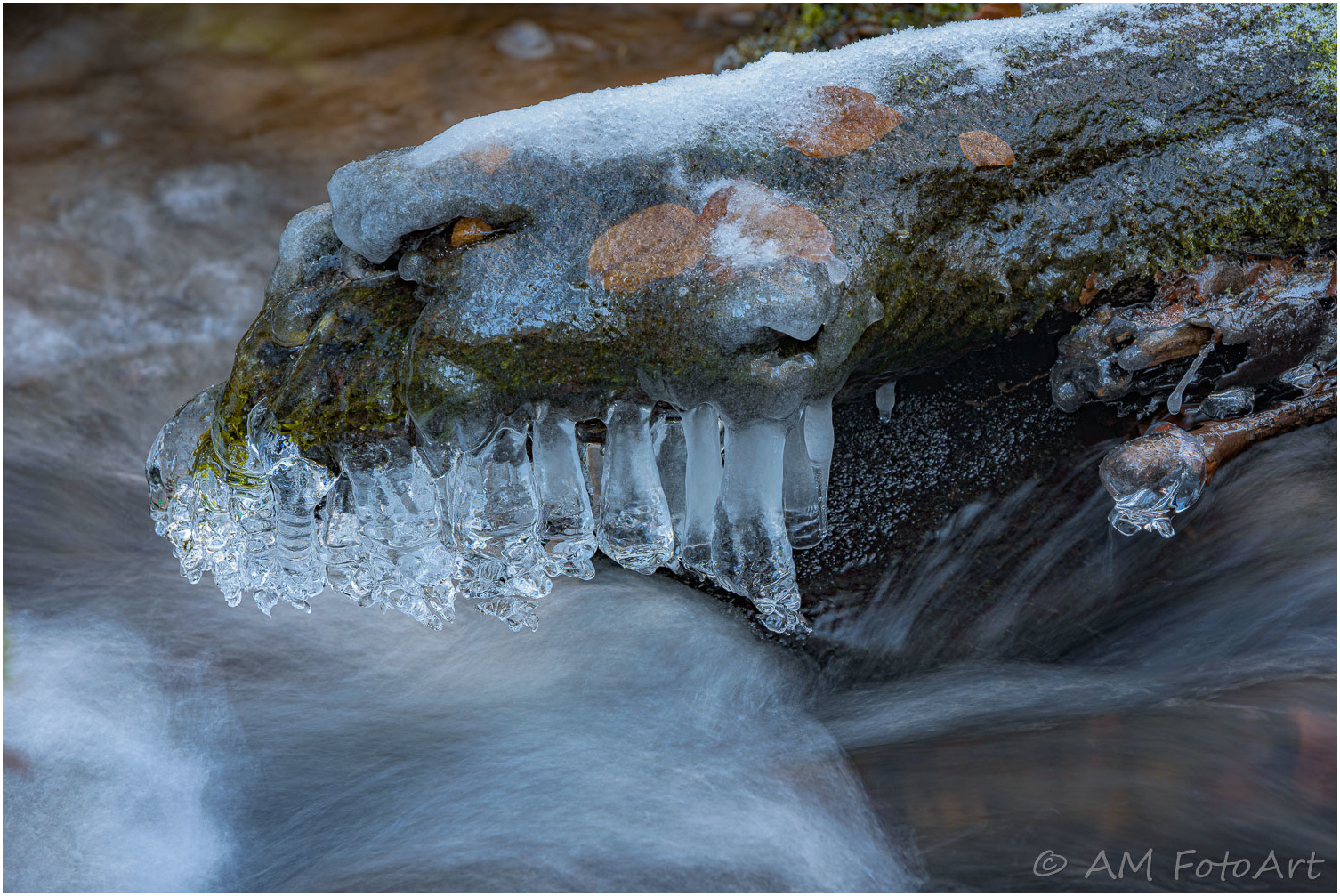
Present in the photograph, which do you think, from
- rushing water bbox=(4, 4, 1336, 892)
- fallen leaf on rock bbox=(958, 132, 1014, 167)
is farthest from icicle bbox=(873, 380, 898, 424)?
fallen leaf on rock bbox=(958, 132, 1014, 167)

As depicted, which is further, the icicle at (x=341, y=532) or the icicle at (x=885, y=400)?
the icicle at (x=885, y=400)

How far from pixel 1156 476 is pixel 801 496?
2.49 feet

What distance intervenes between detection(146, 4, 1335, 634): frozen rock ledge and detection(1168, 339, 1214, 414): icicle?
22 cm

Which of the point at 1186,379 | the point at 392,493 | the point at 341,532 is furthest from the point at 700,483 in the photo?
the point at 1186,379

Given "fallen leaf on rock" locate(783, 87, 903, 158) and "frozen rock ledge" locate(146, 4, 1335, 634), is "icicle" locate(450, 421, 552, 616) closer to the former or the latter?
"frozen rock ledge" locate(146, 4, 1335, 634)

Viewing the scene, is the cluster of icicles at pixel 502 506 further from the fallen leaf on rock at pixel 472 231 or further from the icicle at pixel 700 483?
the fallen leaf on rock at pixel 472 231

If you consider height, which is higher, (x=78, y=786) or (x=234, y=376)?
(x=234, y=376)

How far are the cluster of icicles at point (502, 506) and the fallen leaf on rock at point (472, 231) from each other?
35 cm

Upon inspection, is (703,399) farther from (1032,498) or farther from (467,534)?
(1032,498)

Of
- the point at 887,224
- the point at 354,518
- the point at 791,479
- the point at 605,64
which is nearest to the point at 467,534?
the point at 354,518

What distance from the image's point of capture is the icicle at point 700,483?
2102 millimetres

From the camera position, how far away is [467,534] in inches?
85.4

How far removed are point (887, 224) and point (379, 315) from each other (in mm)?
1010

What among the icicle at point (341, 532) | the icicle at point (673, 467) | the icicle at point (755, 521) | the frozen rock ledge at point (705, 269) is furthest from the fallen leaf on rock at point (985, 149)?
the icicle at point (341, 532)
